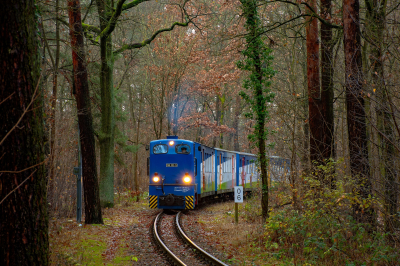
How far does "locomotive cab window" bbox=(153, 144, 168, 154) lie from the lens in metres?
15.7

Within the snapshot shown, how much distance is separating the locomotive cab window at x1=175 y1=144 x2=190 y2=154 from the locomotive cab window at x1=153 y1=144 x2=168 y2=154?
494 millimetres

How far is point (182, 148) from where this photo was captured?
15484 millimetres

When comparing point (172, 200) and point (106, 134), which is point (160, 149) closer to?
point (172, 200)

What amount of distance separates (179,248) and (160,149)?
7017mm

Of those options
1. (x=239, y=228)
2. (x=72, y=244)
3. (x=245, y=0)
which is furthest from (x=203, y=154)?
(x=72, y=244)

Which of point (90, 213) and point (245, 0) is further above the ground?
point (245, 0)

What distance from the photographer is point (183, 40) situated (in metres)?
22.7

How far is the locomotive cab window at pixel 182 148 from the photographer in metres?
15.4

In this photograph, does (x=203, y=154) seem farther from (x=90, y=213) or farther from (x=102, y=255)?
(x=102, y=255)

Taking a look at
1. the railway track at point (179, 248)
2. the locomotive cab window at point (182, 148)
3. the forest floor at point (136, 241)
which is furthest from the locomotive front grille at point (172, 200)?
the railway track at point (179, 248)

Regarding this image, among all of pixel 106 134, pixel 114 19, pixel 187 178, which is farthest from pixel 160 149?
pixel 114 19

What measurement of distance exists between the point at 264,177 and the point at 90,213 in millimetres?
5674

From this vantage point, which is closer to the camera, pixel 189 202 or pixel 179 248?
pixel 179 248

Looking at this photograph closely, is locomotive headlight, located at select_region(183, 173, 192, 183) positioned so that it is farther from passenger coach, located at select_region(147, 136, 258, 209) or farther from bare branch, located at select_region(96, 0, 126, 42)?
bare branch, located at select_region(96, 0, 126, 42)
